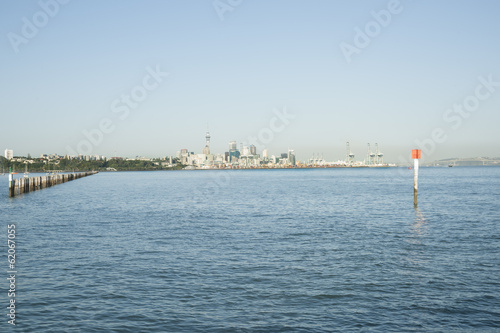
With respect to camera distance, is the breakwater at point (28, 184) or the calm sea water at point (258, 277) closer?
the calm sea water at point (258, 277)

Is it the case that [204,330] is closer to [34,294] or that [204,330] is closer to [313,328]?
[313,328]

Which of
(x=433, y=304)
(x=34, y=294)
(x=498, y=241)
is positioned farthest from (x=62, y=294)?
(x=498, y=241)

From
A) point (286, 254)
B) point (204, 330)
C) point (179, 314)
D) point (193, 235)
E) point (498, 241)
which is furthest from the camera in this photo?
point (193, 235)

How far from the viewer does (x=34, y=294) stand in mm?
15570

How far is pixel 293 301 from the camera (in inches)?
570

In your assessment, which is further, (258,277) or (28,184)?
(28,184)

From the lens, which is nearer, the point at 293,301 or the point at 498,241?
the point at 293,301

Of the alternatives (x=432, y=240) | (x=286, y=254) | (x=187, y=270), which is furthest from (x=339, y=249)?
(x=187, y=270)

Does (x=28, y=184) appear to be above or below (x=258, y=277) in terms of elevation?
above

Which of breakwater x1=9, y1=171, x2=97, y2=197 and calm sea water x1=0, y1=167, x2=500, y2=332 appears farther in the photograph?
breakwater x1=9, y1=171, x2=97, y2=197

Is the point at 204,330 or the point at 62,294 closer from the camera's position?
the point at 204,330

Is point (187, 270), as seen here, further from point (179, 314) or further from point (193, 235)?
point (193, 235)

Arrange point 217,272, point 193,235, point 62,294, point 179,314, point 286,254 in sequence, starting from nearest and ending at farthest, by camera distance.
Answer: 1. point 179,314
2. point 62,294
3. point 217,272
4. point 286,254
5. point 193,235

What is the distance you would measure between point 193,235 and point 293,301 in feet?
48.7
